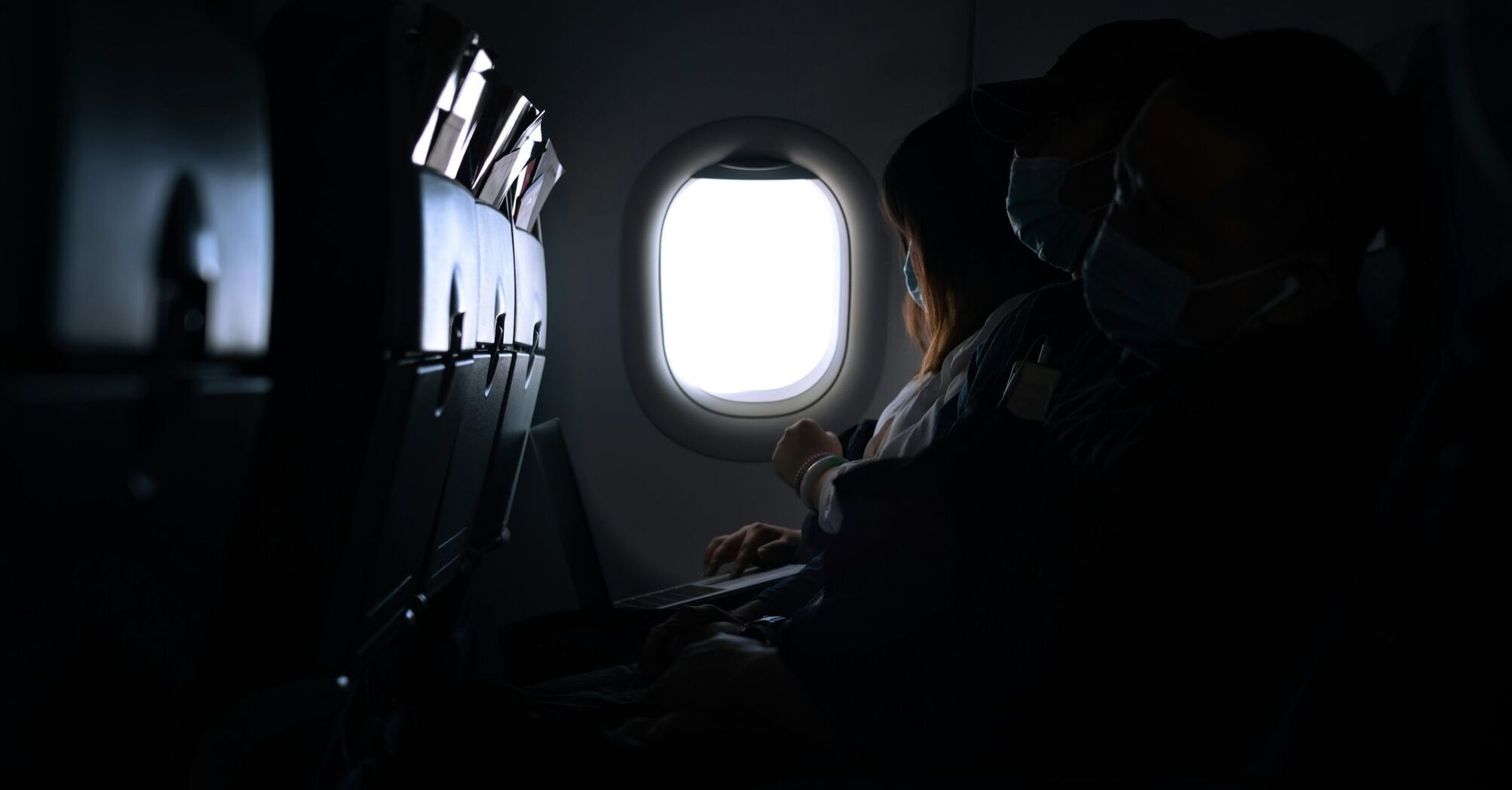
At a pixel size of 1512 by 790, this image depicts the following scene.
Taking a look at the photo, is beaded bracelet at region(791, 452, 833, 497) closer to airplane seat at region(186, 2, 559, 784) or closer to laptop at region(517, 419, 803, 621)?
laptop at region(517, 419, 803, 621)

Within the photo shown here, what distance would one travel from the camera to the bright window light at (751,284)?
2.73 m

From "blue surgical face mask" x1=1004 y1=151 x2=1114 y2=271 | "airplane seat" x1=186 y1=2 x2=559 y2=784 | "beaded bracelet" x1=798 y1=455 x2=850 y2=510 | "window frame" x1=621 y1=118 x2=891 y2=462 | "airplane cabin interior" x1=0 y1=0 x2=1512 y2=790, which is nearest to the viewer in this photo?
"airplane cabin interior" x1=0 y1=0 x2=1512 y2=790

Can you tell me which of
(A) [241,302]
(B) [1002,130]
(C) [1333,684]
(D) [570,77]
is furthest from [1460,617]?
(D) [570,77]

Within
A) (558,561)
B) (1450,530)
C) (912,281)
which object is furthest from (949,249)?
(558,561)

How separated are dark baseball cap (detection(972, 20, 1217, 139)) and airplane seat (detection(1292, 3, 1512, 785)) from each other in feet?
2.10

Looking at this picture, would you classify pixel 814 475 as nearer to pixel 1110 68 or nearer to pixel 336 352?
pixel 1110 68

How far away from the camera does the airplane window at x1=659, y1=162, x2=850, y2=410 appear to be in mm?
2725

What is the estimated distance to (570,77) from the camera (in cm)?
263

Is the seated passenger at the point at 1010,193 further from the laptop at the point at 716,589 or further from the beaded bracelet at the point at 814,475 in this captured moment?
the laptop at the point at 716,589

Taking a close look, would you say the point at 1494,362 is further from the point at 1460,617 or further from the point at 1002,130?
the point at 1002,130

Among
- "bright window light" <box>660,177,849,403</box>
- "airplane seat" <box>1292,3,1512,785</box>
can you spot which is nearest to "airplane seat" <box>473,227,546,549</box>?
"bright window light" <box>660,177,849,403</box>

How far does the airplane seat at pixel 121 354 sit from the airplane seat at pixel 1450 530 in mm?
976

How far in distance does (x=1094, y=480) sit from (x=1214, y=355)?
0.20 metres

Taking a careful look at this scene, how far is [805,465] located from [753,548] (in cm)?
41
